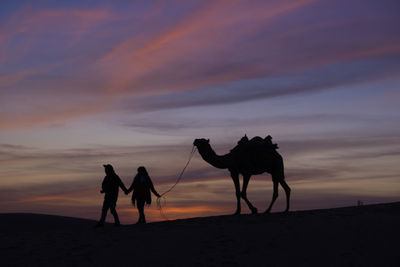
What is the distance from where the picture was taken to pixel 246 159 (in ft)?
74.8

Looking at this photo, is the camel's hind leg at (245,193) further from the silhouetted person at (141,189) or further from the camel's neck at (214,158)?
the silhouetted person at (141,189)

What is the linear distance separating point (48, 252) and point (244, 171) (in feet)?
29.3

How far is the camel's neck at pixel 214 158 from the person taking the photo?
75.5 ft

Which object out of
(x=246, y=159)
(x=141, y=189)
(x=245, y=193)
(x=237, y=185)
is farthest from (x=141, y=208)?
(x=246, y=159)

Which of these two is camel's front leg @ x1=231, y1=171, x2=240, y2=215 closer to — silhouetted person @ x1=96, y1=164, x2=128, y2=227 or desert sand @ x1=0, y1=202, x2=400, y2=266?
desert sand @ x1=0, y1=202, x2=400, y2=266

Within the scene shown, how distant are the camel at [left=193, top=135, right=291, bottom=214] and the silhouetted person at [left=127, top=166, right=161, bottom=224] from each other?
8.91 feet

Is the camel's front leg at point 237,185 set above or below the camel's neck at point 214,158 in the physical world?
below

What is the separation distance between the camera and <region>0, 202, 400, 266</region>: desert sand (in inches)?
604

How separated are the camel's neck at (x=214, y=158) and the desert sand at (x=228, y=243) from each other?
2944 mm

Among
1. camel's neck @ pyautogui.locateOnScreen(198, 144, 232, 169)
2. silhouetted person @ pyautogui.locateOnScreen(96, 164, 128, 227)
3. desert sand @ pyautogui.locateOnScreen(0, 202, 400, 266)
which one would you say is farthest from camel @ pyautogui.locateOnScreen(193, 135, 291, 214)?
silhouetted person @ pyautogui.locateOnScreen(96, 164, 128, 227)

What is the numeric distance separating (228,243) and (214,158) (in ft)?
22.8

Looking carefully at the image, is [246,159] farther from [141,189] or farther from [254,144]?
[141,189]

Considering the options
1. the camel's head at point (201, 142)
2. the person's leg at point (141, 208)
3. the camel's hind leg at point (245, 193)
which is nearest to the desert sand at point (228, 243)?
the person's leg at point (141, 208)

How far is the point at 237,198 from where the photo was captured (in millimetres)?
22594
